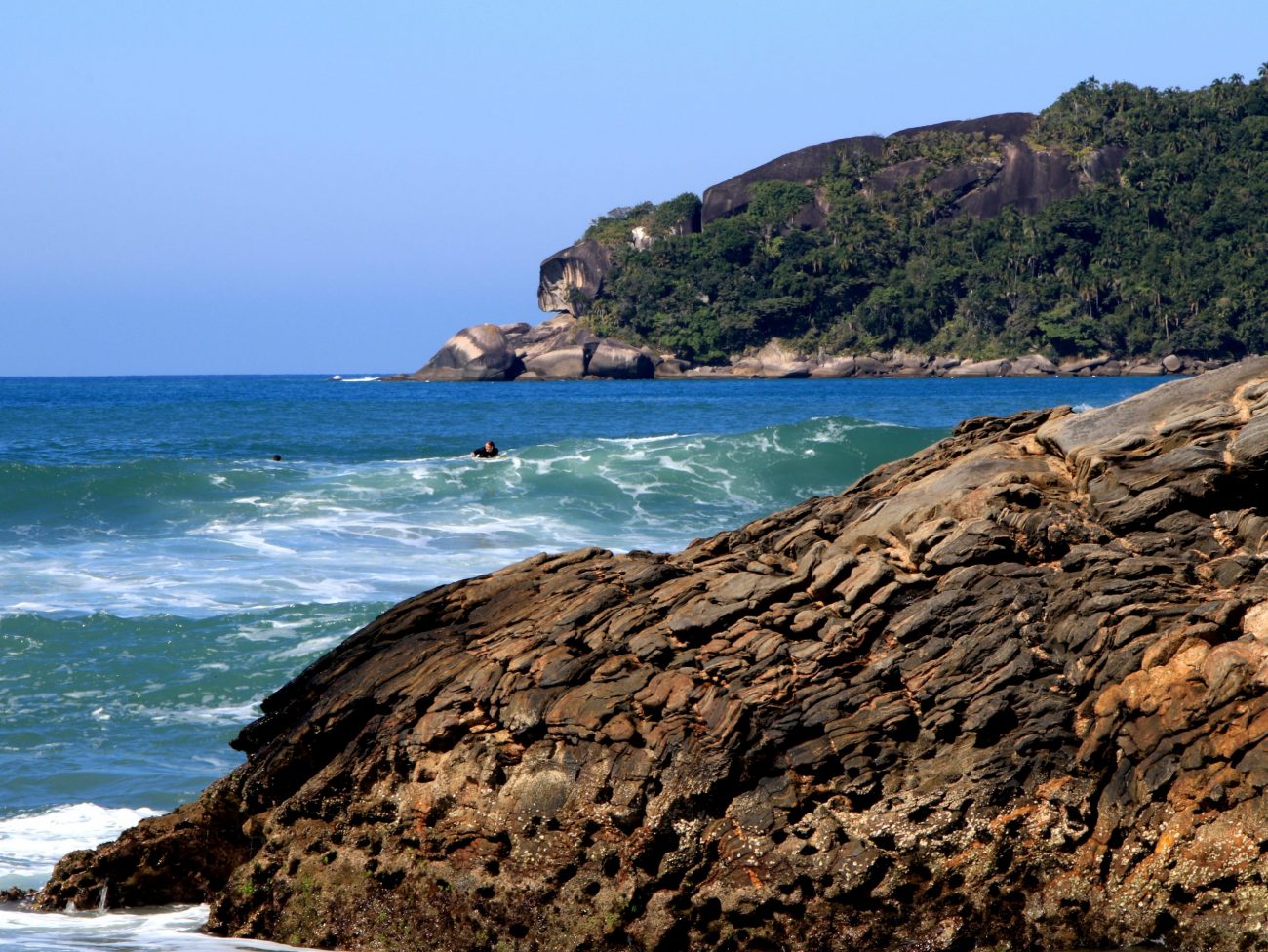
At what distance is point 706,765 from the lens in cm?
598

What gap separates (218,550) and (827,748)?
13149 millimetres

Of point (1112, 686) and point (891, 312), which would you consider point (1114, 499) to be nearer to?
point (1112, 686)

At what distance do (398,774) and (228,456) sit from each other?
30.4m

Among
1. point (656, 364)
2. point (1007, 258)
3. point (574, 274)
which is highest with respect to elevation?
point (574, 274)

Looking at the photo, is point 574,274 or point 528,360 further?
point 574,274

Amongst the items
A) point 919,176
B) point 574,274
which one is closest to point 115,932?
point 574,274

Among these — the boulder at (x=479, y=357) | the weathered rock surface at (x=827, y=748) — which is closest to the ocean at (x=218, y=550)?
the weathered rock surface at (x=827, y=748)

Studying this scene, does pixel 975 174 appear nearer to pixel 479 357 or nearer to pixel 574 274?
pixel 574 274

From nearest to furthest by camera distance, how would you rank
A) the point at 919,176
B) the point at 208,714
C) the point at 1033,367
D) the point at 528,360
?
the point at 208,714 → the point at 1033,367 → the point at 528,360 → the point at 919,176

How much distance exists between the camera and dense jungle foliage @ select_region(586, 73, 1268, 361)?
4080 inches

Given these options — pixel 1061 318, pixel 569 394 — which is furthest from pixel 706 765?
pixel 1061 318

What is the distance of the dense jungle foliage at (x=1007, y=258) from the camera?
10362 cm

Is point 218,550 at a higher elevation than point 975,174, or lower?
lower

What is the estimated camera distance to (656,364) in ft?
Answer: 366
